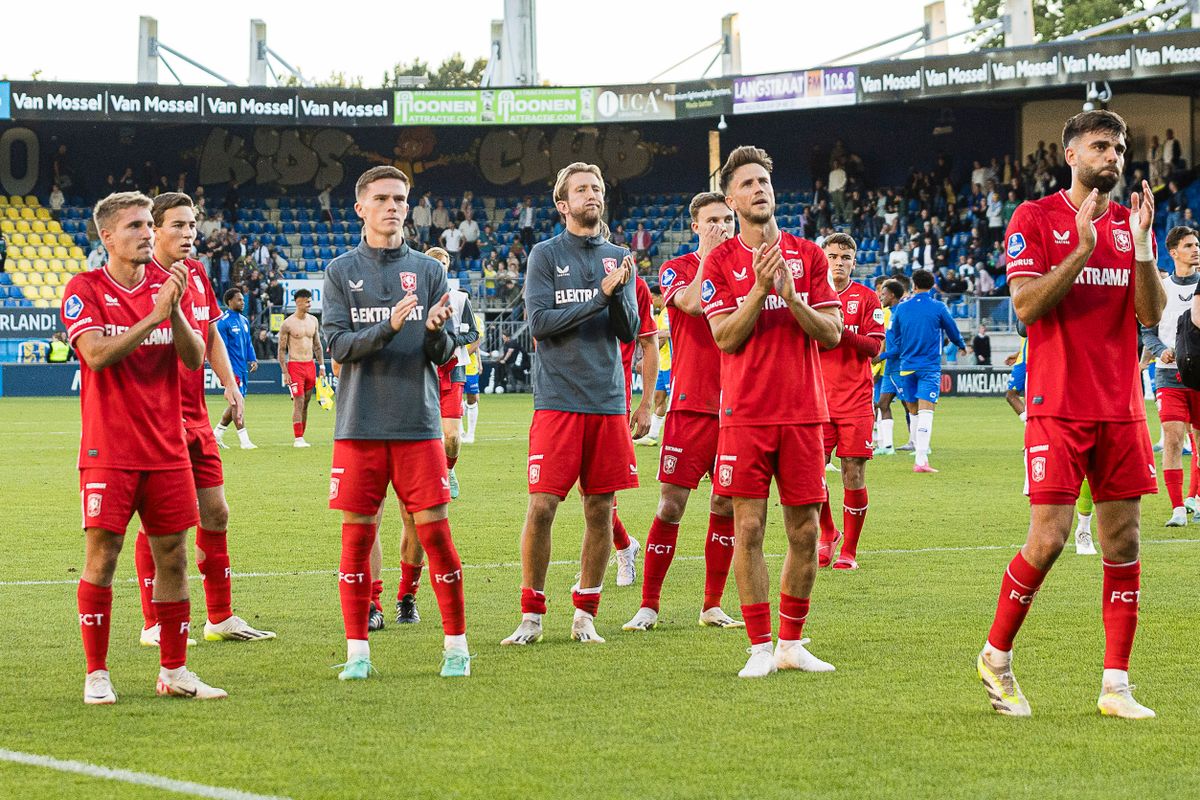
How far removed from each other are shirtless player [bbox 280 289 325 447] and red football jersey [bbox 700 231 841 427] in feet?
49.4

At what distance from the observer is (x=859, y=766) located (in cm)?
532

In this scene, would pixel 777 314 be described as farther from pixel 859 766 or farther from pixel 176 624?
pixel 176 624

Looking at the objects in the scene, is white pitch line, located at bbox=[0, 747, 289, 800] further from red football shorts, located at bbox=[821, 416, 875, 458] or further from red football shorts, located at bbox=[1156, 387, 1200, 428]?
red football shorts, located at bbox=[1156, 387, 1200, 428]

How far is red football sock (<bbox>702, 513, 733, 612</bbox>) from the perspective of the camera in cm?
832

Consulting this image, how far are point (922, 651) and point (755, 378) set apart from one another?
1584 millimetres

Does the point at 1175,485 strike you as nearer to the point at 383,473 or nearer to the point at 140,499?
the point at 383,473

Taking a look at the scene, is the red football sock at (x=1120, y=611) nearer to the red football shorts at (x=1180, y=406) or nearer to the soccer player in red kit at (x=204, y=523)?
the soccer player in red kit at (x=204, y=523)

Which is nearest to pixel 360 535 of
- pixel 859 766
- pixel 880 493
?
pixel 859 766

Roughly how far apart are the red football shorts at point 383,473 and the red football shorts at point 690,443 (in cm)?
194

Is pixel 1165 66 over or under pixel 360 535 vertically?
over

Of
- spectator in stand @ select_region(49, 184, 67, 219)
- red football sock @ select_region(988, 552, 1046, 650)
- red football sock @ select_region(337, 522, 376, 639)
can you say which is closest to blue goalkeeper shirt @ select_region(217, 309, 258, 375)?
red football sock @ select_region(337, 522, 376, 639)

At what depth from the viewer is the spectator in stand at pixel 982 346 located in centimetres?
3441

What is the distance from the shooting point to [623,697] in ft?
21.3

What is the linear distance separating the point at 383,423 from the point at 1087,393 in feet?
9.62
